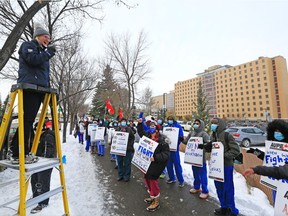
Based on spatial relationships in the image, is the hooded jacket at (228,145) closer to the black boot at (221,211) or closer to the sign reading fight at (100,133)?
the black boot at (221,211)

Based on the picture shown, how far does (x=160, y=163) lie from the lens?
448 centimetres

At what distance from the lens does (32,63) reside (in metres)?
2.55

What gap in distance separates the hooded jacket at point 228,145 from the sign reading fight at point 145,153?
1556 millimetres

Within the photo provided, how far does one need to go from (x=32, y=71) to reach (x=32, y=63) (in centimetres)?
14

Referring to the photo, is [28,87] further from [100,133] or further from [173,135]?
[100,133]

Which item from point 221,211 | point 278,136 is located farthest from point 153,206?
point 278,136

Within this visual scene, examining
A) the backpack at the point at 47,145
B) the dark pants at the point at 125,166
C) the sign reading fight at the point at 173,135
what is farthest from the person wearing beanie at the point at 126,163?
the backpack at the point at 47,145

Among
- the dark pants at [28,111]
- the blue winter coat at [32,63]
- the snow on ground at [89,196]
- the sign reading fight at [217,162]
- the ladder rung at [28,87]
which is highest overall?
the blue winter coat at [32,63]

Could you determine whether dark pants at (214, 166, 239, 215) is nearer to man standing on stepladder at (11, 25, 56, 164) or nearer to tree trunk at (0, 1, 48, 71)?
man standing on stepladder at (11, 25, 56, 164)

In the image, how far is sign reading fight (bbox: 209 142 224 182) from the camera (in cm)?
416

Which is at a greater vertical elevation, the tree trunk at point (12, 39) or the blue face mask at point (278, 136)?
the tree trunk at point (12, 39)

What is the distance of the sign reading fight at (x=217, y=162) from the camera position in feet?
13.6

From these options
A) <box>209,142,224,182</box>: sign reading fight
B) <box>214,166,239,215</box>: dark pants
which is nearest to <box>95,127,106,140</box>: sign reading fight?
<box>209,142,224,182</box>: sign reading fight

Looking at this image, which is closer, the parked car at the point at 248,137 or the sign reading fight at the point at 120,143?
the sign reading fight at the point at 120,143
